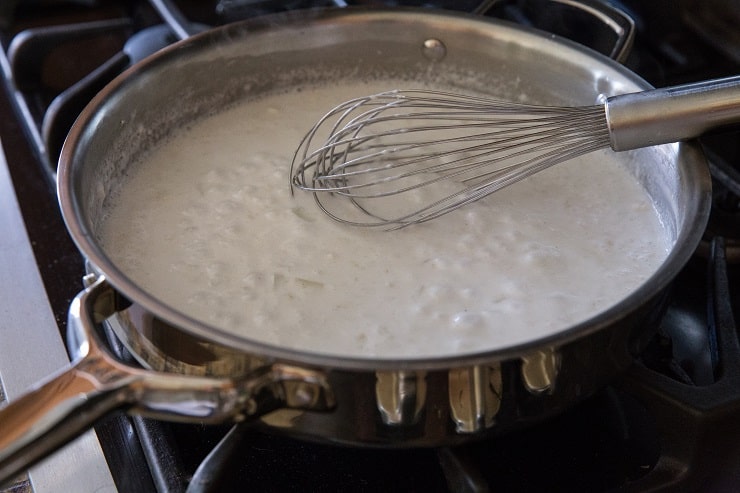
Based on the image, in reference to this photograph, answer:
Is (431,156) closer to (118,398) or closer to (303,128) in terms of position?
(303,128)

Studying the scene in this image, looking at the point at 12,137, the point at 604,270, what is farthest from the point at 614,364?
the point at 12,137

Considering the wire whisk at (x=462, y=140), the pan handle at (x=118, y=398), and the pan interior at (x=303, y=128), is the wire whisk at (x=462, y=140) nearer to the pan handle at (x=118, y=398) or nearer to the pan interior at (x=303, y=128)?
the pan interior at (x=303, y=128)

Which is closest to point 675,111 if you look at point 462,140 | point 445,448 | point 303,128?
point 462,140

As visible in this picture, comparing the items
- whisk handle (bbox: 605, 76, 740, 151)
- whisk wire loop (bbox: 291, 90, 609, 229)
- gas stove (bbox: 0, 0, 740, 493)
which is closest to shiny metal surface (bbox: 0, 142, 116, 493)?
gas stove (bbox: 0, 0, 740, 493)

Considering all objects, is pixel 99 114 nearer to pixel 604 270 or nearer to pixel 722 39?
pixel 604 270

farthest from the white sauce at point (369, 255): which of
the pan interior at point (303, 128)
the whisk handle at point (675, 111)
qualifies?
the whisk handle at point (675, 111)

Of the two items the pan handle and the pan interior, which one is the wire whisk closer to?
the pan interior
